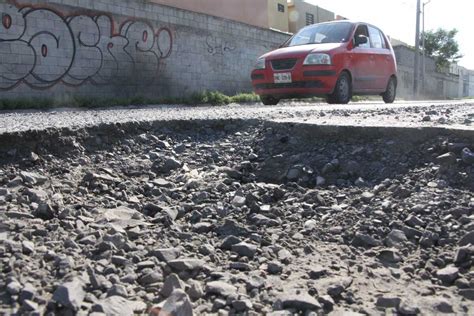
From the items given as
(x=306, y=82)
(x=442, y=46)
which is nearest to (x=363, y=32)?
(x=306, y=82)

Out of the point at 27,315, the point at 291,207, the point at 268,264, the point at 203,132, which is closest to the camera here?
the point at 27,315

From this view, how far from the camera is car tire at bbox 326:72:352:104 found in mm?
7207

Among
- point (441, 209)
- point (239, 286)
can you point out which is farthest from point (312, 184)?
point (239, 286)

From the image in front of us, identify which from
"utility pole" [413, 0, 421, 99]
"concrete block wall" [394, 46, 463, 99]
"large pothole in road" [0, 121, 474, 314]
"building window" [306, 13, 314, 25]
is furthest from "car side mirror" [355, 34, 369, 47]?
"building window" [306, 13, 314, 25]

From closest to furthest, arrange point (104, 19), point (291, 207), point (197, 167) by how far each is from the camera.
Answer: point (291, 207), point (197, 167), point (104, 19)

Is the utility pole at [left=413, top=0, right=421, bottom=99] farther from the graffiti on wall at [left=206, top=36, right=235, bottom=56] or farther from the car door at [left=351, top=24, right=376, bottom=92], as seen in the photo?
the car door at [left=351, top=24, right=376, bottom=92]

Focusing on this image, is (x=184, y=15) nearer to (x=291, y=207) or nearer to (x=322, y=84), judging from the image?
(x=322, y=84)

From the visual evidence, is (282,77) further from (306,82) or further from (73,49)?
(73,49)

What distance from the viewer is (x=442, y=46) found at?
1730 inches

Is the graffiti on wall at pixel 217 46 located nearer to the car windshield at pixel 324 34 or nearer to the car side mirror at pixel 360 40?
the car windshield at pixel 324 34

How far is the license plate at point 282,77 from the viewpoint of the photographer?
6933mm

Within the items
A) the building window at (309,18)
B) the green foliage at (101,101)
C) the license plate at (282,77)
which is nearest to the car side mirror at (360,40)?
the license plate at (282,77)

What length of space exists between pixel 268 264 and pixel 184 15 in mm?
11251

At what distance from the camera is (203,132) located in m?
4.05
